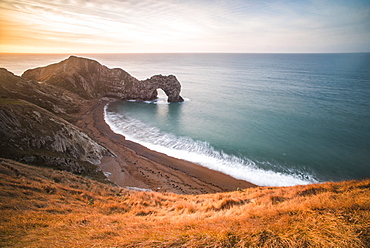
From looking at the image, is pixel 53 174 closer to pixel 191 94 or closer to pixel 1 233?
pixel 1 233

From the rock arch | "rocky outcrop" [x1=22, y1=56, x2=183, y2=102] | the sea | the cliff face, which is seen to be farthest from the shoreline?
"rocky outcrop" [x1=22, y1=56, x2=183, y2=102]

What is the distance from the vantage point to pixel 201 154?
2889 centimetres

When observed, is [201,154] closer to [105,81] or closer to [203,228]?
[203,228]

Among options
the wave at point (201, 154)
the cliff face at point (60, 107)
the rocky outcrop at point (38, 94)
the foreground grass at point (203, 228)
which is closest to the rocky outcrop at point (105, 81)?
the cliff face at point (60, 107)

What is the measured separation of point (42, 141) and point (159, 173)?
13830 mm

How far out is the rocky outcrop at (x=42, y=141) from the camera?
52.5 feet

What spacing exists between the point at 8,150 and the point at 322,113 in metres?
59.3

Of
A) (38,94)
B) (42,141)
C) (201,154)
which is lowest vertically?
(201,154)

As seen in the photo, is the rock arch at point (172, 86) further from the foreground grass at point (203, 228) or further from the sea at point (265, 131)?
A: the foreground grass at point (203, 228)

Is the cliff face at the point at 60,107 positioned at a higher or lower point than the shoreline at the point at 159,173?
higher

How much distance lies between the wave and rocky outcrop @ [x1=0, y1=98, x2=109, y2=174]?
12271 mm

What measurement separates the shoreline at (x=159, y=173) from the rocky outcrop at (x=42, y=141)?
10.0 feet

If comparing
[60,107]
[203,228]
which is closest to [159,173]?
[203,228]

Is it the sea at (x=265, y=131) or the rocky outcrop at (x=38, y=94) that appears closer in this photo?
the sea at (x=265, y=131)
